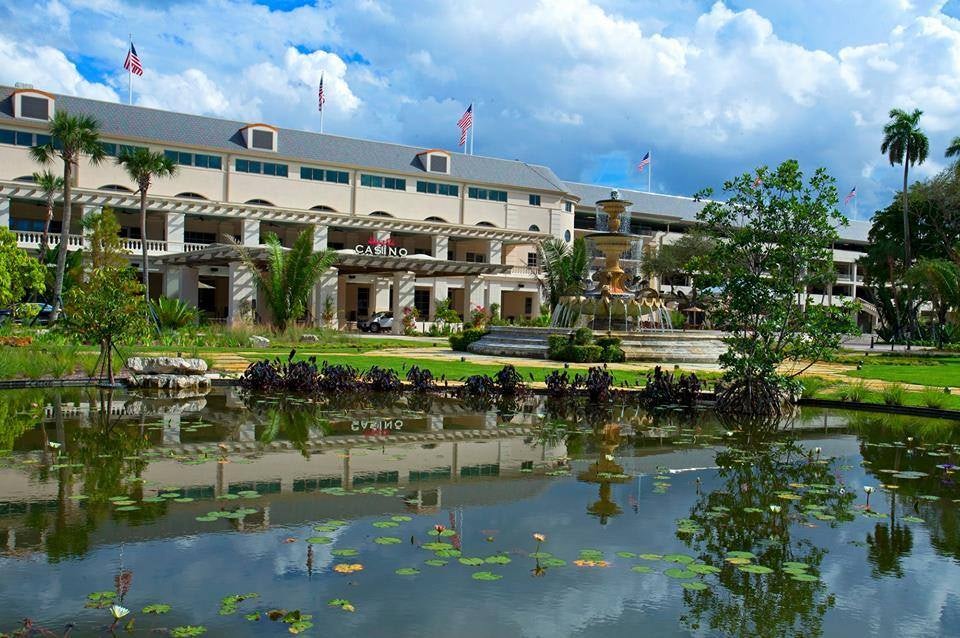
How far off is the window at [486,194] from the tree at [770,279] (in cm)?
4505

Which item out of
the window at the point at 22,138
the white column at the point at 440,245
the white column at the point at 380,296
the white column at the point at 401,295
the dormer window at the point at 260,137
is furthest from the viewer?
the white column at the point at 440,245

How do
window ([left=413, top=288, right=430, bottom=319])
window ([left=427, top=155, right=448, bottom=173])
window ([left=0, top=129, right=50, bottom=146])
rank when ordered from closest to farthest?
window ([left=0, top=129, right=50, bottom=146]) < window ([left=427, top=155, right=448, bottom=173]) < window ([left=413, top=288, right=430, bottom=319])

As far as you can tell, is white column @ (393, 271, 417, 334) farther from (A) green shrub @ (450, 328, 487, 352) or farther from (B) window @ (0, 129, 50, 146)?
(B) window @ (0, 129, 50, 146)

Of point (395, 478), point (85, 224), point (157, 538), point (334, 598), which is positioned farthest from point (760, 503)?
point (85, 224)

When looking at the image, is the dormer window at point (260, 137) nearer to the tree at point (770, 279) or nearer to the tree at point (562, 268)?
the tree at point (562, 268)

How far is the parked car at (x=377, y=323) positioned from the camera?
48.7 metres

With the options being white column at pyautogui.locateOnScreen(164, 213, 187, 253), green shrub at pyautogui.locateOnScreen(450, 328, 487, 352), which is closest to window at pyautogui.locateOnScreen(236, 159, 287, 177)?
white column at pyautogui.locateOnScreen(164, 213, 187, 253)

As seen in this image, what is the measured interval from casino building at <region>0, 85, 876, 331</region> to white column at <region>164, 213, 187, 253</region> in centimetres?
6

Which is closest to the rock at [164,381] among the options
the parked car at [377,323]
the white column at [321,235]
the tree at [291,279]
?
the tree at [291,279]

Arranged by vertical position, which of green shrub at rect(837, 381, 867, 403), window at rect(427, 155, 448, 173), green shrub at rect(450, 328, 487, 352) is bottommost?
green shrub at rect(837, 381, 867, 403)

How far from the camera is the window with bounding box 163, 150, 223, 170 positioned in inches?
1956

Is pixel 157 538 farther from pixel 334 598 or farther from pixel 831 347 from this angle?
pixel 831 347

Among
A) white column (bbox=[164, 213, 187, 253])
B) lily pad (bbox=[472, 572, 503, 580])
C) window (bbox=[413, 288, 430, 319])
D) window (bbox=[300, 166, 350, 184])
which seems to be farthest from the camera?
window (bbox=[413, 288, 430, 319])

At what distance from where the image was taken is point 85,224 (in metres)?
39.1
